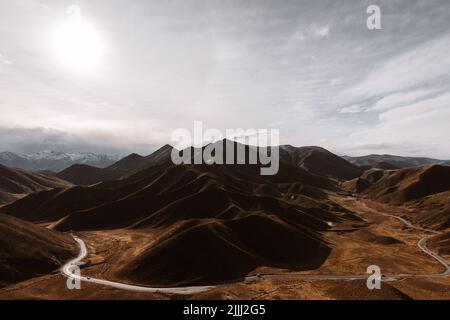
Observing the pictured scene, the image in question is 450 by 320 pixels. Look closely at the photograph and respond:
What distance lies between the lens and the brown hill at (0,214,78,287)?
294 ft

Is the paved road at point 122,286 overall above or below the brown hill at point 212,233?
below

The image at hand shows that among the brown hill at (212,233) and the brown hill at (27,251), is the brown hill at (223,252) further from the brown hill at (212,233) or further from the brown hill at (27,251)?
the brown hill at (27,251)

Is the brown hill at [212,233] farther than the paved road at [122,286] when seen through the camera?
Yes

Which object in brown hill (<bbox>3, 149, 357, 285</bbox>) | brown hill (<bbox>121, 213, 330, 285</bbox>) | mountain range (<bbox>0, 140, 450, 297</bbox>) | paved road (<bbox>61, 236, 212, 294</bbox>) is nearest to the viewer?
paved road (<bbox>61, 236, 212, 294</bbox>)

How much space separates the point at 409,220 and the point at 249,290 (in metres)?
137

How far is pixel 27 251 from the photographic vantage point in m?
99.8

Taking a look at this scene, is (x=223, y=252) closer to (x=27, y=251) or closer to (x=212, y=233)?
(x=212, y=233)

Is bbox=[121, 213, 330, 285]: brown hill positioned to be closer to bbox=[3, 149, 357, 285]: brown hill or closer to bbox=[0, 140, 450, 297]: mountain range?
bbox=[3, 149, 357, 285]: brown hill

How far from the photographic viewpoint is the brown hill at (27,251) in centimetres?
8952

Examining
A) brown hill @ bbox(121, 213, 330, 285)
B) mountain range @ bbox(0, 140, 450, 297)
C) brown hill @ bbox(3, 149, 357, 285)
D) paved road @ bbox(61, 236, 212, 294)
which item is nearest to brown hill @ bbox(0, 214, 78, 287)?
mountain range @ bbox(0, 140, 450, 297)

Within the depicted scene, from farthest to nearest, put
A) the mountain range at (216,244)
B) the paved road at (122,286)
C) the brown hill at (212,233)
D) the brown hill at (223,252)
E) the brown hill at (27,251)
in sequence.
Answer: the brown hill at (212,233)
the mountain range at (216,244)
the brown hill at (27,251)
the brown hill at (223,252)
the paved road at (122,286)

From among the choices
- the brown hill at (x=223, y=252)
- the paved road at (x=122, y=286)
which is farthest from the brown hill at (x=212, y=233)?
the paved road at (x=122, y=286)
